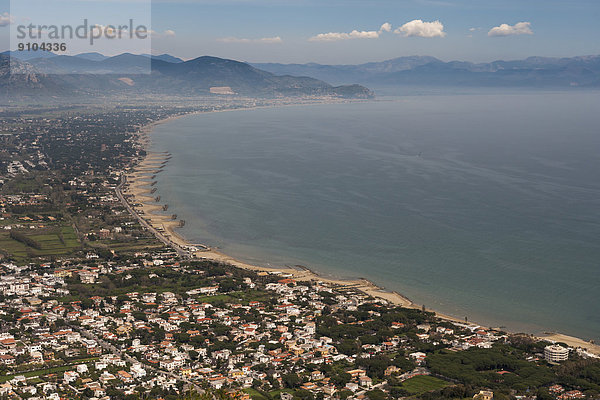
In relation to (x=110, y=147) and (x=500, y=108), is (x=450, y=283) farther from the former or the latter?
(x=500, y=108)

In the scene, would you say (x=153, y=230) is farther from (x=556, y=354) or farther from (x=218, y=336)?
(x=556, y=354)

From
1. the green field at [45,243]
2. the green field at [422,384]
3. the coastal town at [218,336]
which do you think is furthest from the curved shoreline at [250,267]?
the green field at [422,384]

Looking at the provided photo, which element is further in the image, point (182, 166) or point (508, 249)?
point (182, 166)

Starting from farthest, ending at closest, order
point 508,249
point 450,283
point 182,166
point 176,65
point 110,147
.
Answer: point 176,65, point 110,147, point 182,166, point 508,249, point 450,283

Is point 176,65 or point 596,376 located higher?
point 176,65

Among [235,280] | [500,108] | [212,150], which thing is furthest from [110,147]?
[500,108]

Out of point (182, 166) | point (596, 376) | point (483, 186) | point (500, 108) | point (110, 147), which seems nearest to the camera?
point (596, 376)
